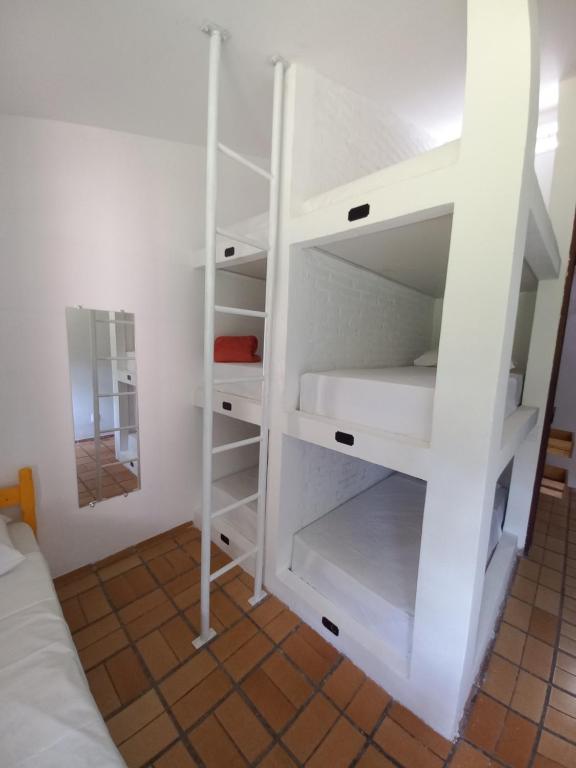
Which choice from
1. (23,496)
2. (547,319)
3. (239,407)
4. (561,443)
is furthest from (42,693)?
(561,443)

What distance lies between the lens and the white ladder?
1244 millimetres

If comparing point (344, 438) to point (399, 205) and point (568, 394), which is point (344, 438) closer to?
point (399, 205)

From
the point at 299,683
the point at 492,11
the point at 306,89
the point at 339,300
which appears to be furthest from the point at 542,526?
the point at 306,89

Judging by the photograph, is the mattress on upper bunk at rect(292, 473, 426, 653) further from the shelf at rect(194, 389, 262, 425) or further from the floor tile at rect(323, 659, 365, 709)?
the shelf at rect(194, 389, 262, 425)

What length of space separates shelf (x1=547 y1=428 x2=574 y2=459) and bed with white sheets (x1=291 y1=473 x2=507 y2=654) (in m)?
1.46

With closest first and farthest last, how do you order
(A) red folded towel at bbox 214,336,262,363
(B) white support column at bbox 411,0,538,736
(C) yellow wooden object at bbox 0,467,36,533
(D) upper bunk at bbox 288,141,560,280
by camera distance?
1. (B) white support column at bbox 411,0,538,736
2. (D) upper bunk at bbox 288,141,560,280
3. (C) yellow wooden object at bbox 0,467,36,533
4. (A) red folded towel at bbox 214,336,262,363

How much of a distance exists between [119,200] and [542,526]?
154 inches

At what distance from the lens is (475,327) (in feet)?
3.28

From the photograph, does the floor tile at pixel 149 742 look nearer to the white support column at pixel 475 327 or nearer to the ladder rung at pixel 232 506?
the ladder rung at pixel 232 506

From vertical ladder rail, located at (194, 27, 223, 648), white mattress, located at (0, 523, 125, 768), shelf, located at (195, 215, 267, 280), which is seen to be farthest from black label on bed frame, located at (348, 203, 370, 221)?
white mattress, located at (0, 523, 125, 768)

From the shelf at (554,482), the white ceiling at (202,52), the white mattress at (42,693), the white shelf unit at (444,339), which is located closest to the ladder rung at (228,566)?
the white shelf unit at (444,339)

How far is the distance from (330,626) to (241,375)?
4.74 feet

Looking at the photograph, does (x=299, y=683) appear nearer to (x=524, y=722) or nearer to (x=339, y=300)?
(x=524, y=722)

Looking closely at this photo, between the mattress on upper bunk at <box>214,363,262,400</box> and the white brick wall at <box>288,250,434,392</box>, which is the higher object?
the white brick wall at <box>288,250,434,392</box>
